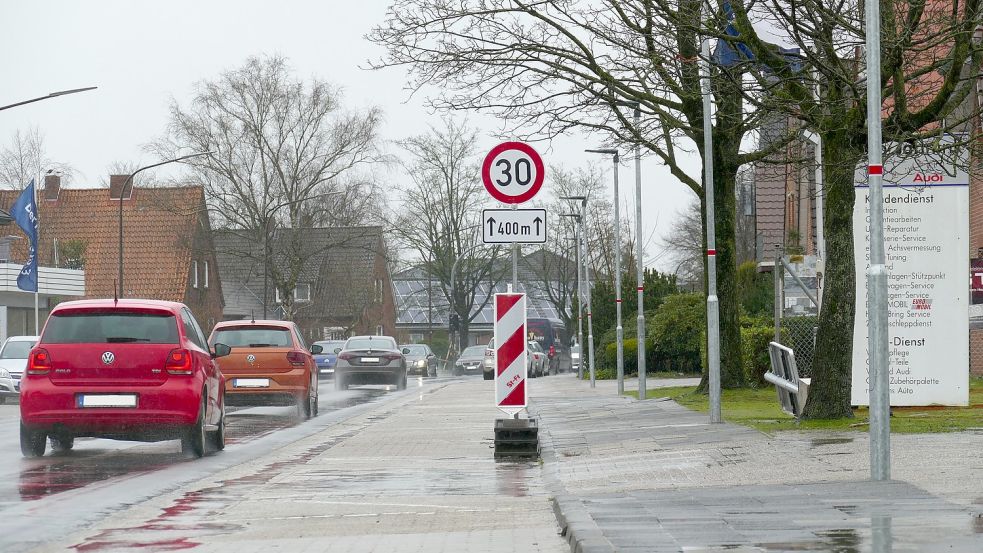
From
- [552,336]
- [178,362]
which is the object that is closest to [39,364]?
[178,362]

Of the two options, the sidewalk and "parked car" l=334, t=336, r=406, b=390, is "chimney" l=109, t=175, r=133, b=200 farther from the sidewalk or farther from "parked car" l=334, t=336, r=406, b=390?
the sidewalk

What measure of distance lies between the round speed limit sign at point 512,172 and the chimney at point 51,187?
219ft

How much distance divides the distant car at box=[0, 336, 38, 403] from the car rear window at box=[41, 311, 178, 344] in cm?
1791

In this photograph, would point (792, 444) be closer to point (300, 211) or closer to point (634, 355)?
point (634, 355)

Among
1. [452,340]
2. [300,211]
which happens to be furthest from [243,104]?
[452,340]

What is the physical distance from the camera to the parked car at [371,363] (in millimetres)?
40156

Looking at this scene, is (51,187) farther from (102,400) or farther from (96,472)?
(96,472)

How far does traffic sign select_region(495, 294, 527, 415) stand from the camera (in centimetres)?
1448

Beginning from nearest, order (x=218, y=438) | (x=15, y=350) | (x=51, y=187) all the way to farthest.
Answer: (x=218, y=438) < (x=15, y=350) < (x=51, y=187)

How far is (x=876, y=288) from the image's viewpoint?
1028 centimetres

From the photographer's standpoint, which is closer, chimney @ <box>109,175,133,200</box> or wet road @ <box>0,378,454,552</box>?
wet road @ <box>0,378,454,552</box>

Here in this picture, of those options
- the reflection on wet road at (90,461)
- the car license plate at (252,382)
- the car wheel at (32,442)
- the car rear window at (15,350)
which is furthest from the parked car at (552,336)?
the car wheel at (32,442)

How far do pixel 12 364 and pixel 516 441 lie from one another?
2253cm

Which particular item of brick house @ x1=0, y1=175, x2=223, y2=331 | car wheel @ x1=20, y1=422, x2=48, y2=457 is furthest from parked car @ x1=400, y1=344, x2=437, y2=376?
car wheel @ x1=20, y1=422, x2=48, y2=457
